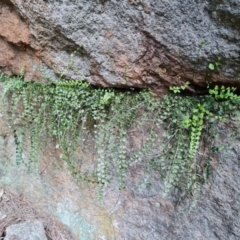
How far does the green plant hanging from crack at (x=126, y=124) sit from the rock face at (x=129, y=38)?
0.10 m

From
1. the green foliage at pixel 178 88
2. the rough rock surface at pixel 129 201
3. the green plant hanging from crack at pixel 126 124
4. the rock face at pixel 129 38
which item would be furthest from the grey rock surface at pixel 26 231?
the green foliage at pixel 178 88

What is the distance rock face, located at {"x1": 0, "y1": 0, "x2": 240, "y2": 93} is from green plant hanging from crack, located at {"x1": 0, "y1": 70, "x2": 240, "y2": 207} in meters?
0.10

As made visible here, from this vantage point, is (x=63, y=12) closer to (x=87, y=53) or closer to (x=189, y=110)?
(x=87, y=53)

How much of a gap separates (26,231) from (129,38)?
5.42ft

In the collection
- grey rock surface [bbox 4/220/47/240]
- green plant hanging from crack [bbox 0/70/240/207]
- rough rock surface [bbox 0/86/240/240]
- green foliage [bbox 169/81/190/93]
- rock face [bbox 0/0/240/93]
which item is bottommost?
grey rock surface [bbox 4/220/47/240]

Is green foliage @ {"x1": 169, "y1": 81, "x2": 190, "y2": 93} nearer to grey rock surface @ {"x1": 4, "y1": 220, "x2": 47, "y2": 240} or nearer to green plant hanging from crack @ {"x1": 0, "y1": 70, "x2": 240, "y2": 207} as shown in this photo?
green plant hanging from crack @ {"x1": 0, "y1": 70, "x2": 240, "y2": 207}

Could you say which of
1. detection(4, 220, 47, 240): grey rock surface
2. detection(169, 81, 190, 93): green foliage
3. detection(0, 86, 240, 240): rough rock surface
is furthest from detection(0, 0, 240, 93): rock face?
detection(4, 220, 47, 240): grey rock surface

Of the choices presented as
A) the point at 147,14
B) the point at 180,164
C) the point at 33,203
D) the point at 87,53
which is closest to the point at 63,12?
the point at 87,53

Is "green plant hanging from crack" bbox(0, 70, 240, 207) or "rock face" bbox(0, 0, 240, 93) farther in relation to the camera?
"green plant hanging from crack" bbox(0, 70, 240, 207)

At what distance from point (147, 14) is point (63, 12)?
549mm

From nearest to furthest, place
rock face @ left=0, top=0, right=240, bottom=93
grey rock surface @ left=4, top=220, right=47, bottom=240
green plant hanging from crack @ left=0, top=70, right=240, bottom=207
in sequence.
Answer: rock face @ left=0, top=0, right=240, bottom=93 < green plant hanging from crack @ left=0, top=70, right=240, bottom=207 < grey rock surface @ left=4, top=220, right=47, bottom=240

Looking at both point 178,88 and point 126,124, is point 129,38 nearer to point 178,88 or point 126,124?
point 178,88

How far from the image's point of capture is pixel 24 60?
6.86 ft

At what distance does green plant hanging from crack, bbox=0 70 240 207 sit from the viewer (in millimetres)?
1665
